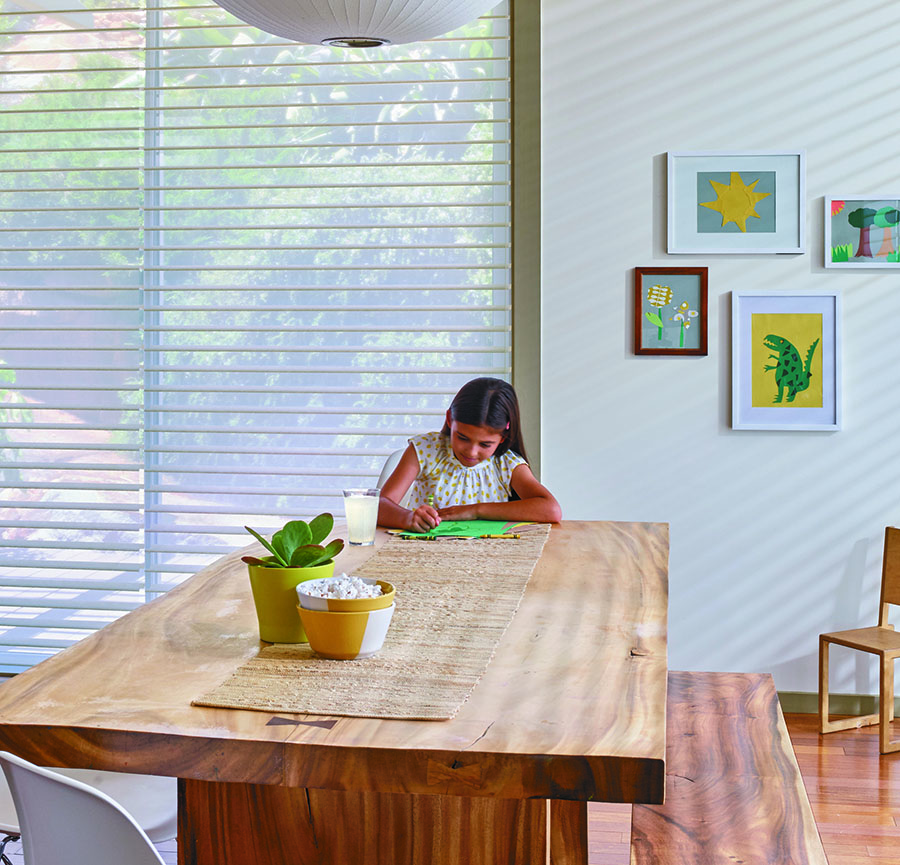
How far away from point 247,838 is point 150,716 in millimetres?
334

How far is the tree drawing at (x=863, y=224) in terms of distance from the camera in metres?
3.18

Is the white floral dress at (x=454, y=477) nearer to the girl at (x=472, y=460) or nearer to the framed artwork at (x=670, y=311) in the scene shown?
the girl at (x=472, y=460)

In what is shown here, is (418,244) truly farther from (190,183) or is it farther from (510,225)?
(190,183)

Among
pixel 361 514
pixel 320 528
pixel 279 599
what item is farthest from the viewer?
pixel 361 514

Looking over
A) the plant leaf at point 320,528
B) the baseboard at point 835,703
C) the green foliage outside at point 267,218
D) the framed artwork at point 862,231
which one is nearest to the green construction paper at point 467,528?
the plant leaf at point 320,528

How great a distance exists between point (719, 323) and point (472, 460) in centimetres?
106

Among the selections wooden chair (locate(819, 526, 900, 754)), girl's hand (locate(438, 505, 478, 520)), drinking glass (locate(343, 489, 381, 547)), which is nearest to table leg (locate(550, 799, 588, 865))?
drinking glass (locate(343, 489, 381, 547))

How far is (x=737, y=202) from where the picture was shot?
322cm

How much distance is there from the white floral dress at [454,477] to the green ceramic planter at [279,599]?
4.49 ft

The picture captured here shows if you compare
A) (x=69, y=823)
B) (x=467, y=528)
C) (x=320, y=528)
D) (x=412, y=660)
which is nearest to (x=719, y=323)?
(x=467, y=528)

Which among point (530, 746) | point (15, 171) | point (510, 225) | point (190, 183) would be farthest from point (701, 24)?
point (530, 746)

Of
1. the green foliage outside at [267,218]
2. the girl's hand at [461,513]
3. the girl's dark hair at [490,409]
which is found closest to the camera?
the girl's hand at [461,513]

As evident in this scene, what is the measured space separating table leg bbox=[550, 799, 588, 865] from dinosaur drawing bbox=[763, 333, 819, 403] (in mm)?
2216

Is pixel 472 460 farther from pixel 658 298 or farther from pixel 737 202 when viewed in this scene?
pixel 737 202
